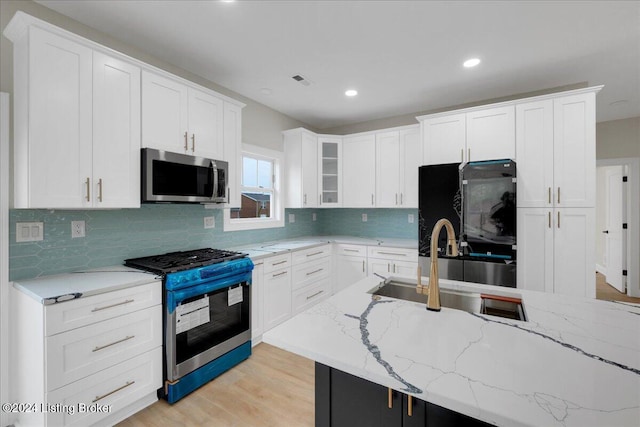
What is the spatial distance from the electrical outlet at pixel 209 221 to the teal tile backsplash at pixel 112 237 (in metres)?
0.04

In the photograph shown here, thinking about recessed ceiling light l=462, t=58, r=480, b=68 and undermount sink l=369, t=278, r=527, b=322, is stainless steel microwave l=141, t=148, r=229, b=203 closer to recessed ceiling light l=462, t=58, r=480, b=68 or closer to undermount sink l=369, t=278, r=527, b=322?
undermount sink l=369, t=278, r=527, b=322

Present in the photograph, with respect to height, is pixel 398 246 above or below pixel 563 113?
below

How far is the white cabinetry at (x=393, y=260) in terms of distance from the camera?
3.38 metres

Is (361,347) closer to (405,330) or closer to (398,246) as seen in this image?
(405,330)

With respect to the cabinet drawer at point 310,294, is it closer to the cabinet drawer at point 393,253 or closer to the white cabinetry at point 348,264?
the white cabinetry at point 348,264

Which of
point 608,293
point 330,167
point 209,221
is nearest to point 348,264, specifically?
point 330,167

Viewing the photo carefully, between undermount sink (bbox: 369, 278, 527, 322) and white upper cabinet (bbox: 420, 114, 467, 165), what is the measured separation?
202 centimetres

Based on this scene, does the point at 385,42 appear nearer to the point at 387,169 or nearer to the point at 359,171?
the point at 387,169

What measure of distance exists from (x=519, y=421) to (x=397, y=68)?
9.43 ft

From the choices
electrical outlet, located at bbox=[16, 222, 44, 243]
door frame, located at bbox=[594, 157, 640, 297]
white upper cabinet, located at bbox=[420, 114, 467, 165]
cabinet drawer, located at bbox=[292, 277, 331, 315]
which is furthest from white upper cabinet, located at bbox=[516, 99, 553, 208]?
electrical outlet, located at bbox=[16, 222, 44, 243]

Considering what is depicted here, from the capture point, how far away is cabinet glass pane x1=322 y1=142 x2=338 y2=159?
4.21 meters

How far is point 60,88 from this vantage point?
1.70 metres

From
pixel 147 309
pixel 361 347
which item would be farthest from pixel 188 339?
pixel 361 347

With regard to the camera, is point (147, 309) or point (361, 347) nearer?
point (361, 347)
